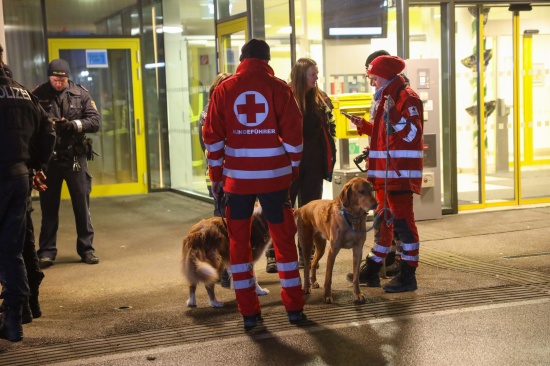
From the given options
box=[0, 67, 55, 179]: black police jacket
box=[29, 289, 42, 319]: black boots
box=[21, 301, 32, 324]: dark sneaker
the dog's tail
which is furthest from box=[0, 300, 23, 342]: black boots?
the dog's tail

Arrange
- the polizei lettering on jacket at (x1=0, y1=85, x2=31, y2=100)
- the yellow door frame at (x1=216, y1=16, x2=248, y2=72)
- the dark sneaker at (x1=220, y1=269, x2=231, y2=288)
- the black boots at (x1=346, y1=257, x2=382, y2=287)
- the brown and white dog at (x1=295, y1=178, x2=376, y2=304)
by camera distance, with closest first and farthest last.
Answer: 1. the polizei lettering on jacket at (x1=0, y1=85, x2=31, y2=100)
2. the brown and white dog at (x1=295, y1=178, x2=376, y2=304)
3. the black boots at (x1=346, y1=257, x2=382, y2=287)
4. the dark sneaker at (x1=220, y1=269, x2=231, y2=288)
5. the yellow door frame at (x1=216, y1=16, x2=248, y2=72)

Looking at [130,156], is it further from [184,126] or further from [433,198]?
[433,198]

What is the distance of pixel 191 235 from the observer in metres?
6.14

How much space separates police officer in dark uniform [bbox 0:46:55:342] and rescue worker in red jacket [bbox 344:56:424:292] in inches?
110

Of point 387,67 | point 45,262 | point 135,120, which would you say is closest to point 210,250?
point 387,67

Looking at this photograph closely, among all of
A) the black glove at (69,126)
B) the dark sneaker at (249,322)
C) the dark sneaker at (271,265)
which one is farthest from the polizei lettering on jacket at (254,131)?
the black glove at (69,126)

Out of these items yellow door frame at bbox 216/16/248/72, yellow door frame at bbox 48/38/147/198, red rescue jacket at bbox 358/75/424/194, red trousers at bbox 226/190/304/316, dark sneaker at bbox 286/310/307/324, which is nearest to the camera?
red trousers at bbox 226/190/304/316

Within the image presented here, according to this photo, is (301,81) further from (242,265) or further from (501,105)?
(501,105)

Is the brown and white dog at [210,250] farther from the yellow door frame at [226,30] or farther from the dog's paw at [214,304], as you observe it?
the yellow door frame at [226,30]

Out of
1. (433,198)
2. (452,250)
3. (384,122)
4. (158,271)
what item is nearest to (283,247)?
(384,122)

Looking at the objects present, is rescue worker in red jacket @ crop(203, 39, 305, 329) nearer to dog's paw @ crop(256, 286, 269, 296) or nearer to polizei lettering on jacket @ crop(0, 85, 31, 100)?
dog's paw @ crop(256, 286, 269, 296)

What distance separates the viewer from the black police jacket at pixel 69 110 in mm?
8102

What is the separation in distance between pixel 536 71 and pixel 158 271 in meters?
6.54

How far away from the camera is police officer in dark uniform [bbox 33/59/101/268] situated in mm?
8094
